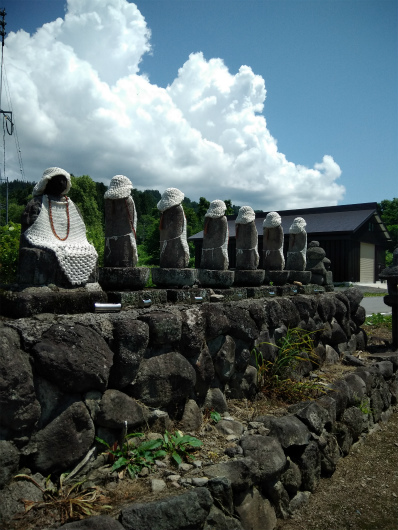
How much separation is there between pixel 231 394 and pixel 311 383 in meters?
1.34

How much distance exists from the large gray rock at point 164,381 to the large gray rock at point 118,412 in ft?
0.56

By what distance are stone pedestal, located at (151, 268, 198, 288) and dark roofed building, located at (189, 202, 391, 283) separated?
1396 cm

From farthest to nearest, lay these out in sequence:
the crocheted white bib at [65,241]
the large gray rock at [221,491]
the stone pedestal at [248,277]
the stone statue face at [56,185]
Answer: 1. the stone pedestal at [248,277]
2. the stone statue face at [56,185]
3. the crocheted white bib at [65,241]
4. the large gray rock at [221,491]

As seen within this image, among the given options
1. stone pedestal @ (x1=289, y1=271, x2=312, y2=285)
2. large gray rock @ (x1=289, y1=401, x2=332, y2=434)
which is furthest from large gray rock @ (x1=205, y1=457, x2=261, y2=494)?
stone pedestal @ (x1=289, y1=271, x2=312, y2=285)

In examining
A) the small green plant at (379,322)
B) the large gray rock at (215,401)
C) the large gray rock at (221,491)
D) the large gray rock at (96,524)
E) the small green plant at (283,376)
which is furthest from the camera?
the small green plant at (379,322)

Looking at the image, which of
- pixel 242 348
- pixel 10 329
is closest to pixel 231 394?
pixel 242 348

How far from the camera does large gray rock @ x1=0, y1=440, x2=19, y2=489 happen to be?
295 cm

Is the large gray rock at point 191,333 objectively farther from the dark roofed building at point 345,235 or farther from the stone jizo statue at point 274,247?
the dark roofed building at point 345,235

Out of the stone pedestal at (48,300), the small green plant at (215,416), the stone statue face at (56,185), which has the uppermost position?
the stone statue face at (56,185)

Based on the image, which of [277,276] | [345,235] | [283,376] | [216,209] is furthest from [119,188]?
[345,235]

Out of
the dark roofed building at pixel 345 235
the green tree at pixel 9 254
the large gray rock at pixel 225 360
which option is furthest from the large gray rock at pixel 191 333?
the dark roofed building at pixel 345 235

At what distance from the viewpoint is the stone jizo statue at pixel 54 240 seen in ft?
14.1

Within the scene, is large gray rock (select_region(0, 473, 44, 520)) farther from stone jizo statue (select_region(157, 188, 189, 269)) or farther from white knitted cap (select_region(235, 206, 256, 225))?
white knitted cap (select_region(235, 206, 256, 225))

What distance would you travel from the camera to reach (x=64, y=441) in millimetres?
3299
